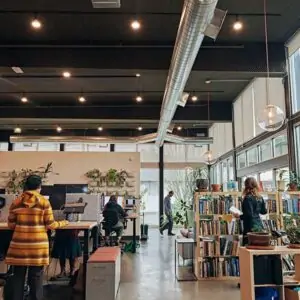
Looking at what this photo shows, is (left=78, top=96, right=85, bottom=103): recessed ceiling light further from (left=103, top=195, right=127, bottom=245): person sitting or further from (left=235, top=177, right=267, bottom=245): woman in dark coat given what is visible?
(left=235, top=177, right=267, bottom=245): woman in dark coat

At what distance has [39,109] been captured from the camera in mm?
9430

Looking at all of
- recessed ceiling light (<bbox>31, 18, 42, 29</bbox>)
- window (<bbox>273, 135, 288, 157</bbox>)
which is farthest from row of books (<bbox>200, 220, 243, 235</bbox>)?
recessed ceiling light (<bbox>31, 18, 42, 29</bbox>)

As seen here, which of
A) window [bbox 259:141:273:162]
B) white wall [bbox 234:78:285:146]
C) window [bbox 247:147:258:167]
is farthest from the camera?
window [bbox 247:147:258:167]

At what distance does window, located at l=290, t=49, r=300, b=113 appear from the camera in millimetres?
6043

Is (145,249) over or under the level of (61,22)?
under

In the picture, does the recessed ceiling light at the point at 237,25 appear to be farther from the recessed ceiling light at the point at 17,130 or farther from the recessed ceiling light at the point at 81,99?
the recessed ceiling light at the point at 17,130

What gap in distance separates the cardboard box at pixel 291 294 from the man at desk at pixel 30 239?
2.44 metres

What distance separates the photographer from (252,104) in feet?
26.6

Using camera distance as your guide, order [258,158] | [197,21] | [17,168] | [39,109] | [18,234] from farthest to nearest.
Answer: [17,168]
[39,109]
[258,158]
[197,21]
[18,234]

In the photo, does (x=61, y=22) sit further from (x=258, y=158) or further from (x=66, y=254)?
(x=258, y=158)

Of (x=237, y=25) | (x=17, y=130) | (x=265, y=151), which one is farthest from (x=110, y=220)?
(x=17, y=130)

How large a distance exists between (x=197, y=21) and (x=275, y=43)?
121 inches

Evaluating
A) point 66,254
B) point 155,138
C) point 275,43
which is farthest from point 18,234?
point 155,138

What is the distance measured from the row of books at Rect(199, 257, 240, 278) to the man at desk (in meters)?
2.79
